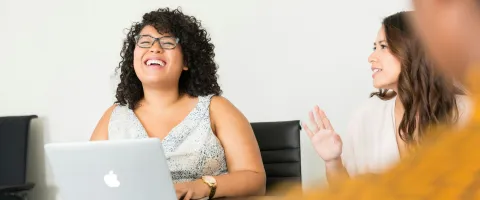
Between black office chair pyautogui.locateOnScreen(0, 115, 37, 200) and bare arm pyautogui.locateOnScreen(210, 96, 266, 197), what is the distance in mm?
1781

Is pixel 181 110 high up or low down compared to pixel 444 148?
down

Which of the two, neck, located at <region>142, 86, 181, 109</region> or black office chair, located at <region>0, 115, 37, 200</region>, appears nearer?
neck, located at <region>142, 86, 181, 109</region>

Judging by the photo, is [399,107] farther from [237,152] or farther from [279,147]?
Result: [279,147]

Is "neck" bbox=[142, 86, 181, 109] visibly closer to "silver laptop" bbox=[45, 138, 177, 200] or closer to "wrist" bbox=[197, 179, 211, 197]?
"wrist" bbox=[197, 179, 211, 197]

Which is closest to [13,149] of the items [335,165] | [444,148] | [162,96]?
[162,96]

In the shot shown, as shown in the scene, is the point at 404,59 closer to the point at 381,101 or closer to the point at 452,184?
the point at 381,101

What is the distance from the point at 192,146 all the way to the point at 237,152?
0.14m

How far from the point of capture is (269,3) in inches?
137

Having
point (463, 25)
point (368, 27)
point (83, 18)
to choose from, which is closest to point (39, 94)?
point (83, 18)

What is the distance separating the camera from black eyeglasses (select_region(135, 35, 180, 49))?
2.18 m

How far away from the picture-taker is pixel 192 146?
209 cm

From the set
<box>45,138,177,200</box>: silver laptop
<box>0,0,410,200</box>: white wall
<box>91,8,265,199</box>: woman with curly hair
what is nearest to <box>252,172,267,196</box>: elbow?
<box>91,8,265,199</box>: woman with curly hair

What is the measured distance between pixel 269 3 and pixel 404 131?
1.90 m

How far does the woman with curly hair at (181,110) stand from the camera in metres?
2.08
